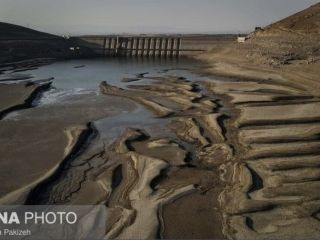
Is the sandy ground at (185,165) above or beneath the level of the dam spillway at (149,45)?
beneath

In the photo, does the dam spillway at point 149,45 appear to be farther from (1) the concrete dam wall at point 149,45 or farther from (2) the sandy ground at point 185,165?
(2) the sandy ground at point 185,165

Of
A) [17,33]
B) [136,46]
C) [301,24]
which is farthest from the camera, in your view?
[17,33]

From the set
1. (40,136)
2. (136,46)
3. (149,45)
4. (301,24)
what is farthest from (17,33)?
(40,136)

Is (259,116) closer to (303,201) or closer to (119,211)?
(303,201)

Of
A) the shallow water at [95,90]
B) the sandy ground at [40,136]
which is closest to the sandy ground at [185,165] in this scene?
the sandy ground at [40,136]

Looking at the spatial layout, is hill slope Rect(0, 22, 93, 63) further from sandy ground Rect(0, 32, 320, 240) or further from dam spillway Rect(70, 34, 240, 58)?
sandy ground Rect(0, 32, 320, 240)

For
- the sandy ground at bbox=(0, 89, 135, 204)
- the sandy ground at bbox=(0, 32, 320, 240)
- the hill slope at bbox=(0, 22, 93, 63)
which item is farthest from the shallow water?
the hill slope at bbox=(0, 22, 93, 63)

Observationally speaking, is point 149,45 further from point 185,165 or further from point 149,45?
point 185,165

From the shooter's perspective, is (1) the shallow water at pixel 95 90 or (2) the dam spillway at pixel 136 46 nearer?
(1) the shallow water at pixel 95 90
